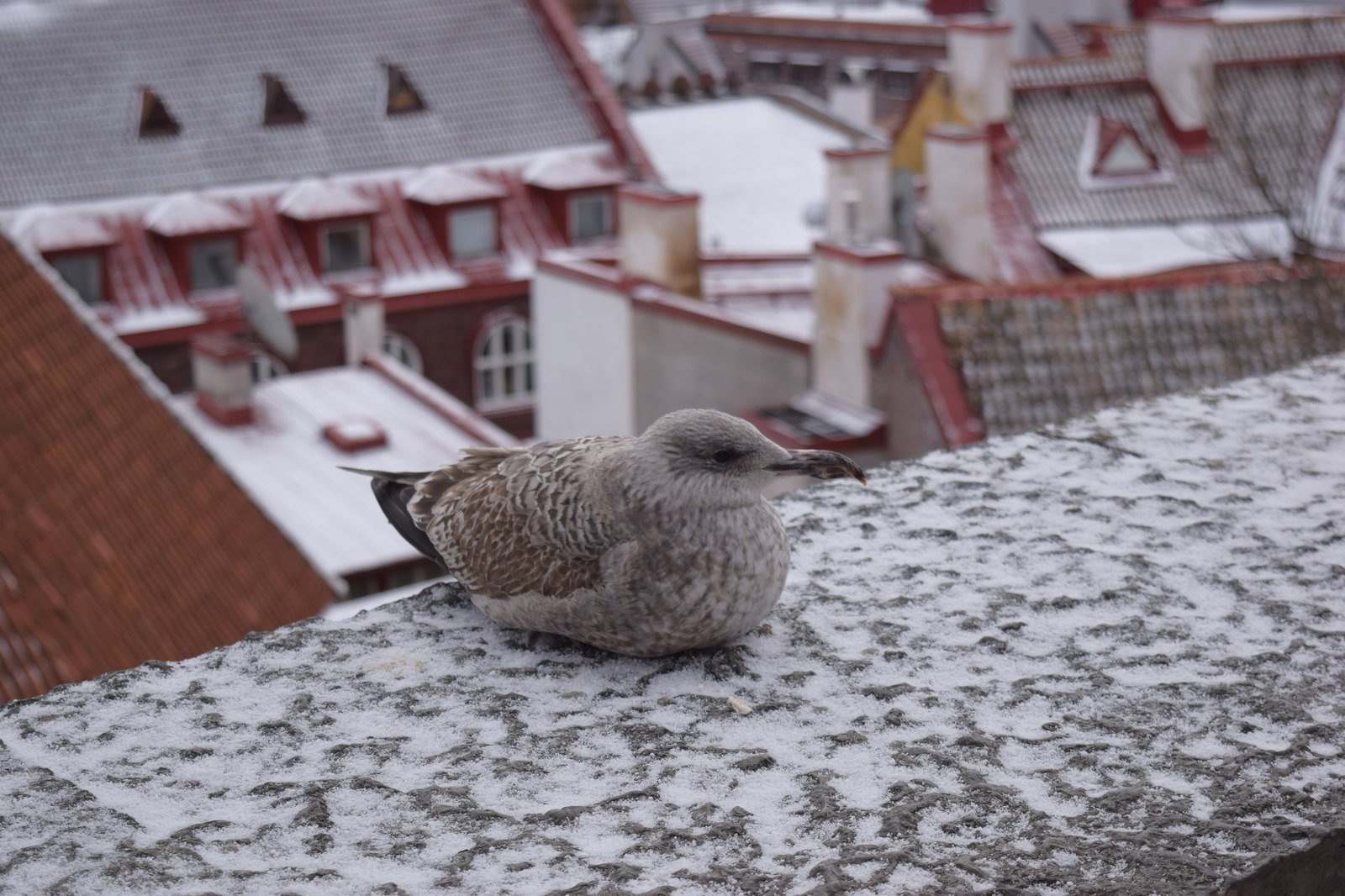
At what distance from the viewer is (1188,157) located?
2450 cm

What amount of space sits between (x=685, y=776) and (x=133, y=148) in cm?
2560

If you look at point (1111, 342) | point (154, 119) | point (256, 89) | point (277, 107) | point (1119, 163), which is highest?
point (256, 89)

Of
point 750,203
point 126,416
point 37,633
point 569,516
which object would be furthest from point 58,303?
point 750,203

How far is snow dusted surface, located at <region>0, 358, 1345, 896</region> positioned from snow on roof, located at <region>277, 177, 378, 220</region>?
23754 mm

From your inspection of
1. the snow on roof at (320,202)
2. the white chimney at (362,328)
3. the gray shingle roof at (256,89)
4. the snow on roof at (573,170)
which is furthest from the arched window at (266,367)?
the snow on roof at (573,170)

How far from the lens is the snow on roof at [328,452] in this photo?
47.1ft

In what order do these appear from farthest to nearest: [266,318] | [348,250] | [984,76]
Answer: [348,250]
[984,76]
[266,318]

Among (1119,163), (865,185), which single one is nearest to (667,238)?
(865,185)

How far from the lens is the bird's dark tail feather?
3588 mm

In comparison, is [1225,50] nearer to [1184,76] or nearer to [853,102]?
[1184,76]

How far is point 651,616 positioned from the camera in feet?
9.85

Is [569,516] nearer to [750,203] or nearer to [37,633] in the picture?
[37,633]

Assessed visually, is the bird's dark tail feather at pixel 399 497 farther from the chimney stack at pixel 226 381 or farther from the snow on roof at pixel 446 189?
the snow on roof at pixel 446 189

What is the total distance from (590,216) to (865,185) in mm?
10102
